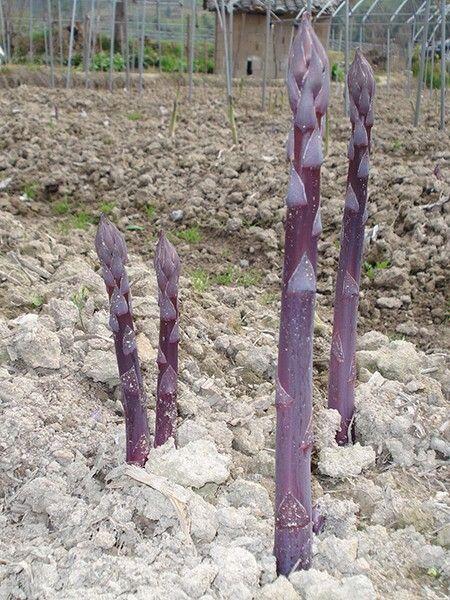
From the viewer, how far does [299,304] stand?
5.29ft

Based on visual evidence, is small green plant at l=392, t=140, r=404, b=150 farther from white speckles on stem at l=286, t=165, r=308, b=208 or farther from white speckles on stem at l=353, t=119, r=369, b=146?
white speckles on stem at l=286, t=165, r=308, b=208

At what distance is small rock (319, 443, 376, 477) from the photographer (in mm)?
2229

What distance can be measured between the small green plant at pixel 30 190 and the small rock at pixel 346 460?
15.6 feet

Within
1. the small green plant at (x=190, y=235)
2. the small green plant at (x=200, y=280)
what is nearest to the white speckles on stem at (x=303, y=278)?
the small green plant at (x=200, y=280)

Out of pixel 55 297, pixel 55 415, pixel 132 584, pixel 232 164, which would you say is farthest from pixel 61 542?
pixel 232 164

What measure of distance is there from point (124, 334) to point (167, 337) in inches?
4.8

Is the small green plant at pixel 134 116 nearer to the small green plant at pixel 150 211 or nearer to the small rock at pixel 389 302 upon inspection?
the small green plant at pixel 150 211

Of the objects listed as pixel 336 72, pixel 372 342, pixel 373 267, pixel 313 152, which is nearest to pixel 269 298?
pixel 373 267

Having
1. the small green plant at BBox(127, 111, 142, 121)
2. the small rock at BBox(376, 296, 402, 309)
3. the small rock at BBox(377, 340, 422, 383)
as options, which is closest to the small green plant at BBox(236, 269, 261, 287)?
the small rock at BBox(376, 296, 402, 309)

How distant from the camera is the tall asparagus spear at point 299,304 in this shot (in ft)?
4.77

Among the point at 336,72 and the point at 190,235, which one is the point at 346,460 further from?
the point at 336,72

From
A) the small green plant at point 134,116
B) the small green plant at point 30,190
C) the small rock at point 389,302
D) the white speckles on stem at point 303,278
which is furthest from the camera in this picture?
the small green plant at point 134,116

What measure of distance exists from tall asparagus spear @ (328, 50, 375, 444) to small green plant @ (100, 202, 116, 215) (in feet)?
13.6

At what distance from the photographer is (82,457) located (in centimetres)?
223
